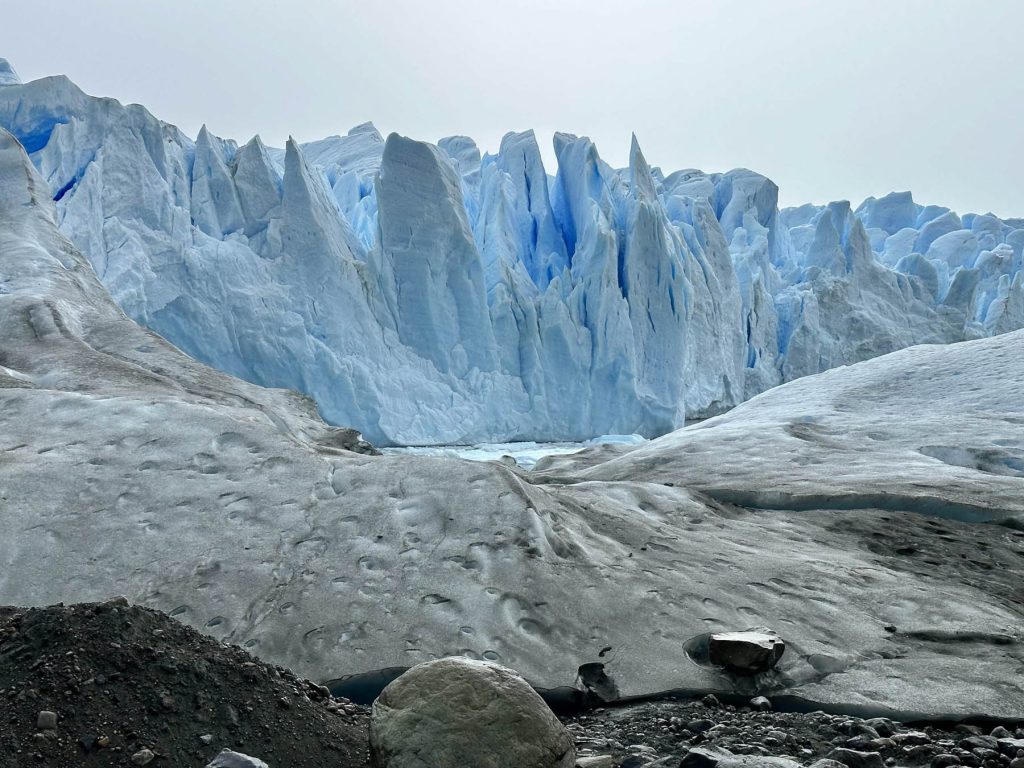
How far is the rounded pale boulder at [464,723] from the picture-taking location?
1915 mm

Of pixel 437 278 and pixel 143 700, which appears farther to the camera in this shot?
pixel 437 278

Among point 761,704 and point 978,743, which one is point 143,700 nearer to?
point 761,704

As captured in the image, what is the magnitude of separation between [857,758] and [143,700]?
1874mm

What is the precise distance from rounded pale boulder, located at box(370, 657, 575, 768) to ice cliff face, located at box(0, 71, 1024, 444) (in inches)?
547

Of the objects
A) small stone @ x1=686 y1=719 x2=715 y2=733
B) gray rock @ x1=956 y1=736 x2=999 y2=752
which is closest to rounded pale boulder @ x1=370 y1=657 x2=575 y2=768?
small stone @ x1=686 y1=719 x2=715 y2=733

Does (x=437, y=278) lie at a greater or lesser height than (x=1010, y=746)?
greater

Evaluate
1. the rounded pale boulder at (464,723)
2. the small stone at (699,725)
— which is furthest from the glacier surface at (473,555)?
the rounded pale boulder at (464,723)

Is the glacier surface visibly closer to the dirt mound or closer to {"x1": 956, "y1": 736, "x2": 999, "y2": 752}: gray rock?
{"x1": 956, "y1": 736, "x2": 999, "y2": 752}: gray rock

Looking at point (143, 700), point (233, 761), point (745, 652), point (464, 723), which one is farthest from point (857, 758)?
point (143, 700)

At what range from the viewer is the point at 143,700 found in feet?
6.73

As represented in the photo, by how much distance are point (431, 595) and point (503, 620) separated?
340 mm

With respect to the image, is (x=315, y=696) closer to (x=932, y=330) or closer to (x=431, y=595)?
(x=431, y=595)

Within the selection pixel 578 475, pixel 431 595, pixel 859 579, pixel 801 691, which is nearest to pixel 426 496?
pixel 431 595

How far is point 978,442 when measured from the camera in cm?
807
